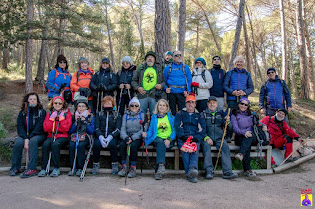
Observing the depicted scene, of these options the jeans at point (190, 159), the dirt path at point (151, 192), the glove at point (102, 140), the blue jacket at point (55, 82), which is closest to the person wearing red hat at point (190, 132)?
the jeans at point (190, 159)

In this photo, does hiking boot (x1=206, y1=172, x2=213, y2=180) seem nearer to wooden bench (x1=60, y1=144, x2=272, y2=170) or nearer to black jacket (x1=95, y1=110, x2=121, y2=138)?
wooden bench (x1=60, y1=144, x2=272, y2=170)

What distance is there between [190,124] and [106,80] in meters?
2.32

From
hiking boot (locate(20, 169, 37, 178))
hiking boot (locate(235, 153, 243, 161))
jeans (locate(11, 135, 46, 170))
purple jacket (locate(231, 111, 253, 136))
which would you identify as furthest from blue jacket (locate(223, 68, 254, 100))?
hiking boot (locate(20, 169, 37, 178))

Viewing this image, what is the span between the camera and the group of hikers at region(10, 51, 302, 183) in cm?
484

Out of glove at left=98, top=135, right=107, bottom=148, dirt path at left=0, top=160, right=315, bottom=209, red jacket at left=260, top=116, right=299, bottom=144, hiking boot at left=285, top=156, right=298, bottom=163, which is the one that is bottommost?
dirt path at left=0, top=160, right=315, bottom=209

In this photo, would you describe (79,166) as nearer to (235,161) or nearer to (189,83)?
(189,83)

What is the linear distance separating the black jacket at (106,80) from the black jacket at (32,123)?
1.30m

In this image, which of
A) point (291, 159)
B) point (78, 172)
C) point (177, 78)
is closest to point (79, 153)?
point (78, 172)

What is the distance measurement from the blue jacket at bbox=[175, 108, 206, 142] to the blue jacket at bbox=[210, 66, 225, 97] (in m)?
1.10

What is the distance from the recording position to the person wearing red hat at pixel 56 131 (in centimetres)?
482

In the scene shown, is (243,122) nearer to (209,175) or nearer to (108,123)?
(209,175)

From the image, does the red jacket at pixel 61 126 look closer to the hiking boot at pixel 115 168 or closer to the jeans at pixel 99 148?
the jeans at pixel 99 148

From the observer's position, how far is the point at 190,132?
4977 millimetres

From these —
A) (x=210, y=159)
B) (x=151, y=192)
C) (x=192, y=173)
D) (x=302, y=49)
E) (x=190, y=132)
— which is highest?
(x=302, y=49)
